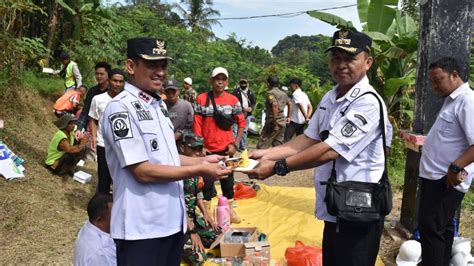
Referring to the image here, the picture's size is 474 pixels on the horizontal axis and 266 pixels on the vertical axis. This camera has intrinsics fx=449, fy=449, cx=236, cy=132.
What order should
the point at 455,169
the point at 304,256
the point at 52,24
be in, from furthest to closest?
the point at 52,24, the point at 304,256, the point at 455,169

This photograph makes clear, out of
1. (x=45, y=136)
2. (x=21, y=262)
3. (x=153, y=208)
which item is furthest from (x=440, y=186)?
(x=45, y=136)

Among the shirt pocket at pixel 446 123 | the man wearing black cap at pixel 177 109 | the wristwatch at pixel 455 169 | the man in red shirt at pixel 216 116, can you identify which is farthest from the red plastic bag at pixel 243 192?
the wristwatch at pixel 455 169

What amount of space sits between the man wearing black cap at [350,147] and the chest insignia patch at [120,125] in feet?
3.32

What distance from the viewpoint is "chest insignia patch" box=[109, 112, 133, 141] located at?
221 cm

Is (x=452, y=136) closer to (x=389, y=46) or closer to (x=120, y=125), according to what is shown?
(x=120, y=125)

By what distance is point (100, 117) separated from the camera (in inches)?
210

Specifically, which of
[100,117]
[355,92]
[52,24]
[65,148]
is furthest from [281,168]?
[52,24]

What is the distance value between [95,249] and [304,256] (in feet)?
6.94

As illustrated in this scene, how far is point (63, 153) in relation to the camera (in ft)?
21.8

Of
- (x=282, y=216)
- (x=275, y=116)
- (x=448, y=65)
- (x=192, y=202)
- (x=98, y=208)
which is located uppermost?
(x=448, y=65)

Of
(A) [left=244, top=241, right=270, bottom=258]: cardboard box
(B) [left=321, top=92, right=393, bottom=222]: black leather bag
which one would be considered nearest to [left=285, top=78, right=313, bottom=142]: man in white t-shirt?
(A) [left=244, top=241, right=270, bottom=258]: cardboard box

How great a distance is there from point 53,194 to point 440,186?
4749mm

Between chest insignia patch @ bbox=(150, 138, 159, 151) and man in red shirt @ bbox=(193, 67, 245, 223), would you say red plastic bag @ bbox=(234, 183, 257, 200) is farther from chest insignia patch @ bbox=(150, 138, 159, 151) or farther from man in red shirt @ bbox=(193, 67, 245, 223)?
chest insignia patch @ bbox=(150, 138, 159, 151)

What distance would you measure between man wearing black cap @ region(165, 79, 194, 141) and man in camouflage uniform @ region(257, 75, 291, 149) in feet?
13.0
